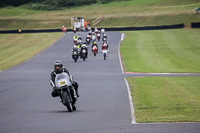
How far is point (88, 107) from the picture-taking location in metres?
13.0

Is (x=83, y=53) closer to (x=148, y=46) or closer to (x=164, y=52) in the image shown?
(x=164, y=52)

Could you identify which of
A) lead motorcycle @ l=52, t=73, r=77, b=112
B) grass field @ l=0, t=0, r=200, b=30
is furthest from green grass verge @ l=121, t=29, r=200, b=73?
grass field @ l=0, t=0, r=200, b=30

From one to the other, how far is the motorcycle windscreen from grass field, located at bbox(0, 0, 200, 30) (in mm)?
61802

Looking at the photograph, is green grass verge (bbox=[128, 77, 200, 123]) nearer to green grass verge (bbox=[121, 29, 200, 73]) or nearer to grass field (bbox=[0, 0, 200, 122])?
grass field (bbox=[0, 0, 200, 122])

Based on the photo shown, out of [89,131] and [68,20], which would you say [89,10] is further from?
[89,131]

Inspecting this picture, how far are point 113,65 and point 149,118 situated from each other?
792 inches

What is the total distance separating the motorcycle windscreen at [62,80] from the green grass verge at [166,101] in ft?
6.48

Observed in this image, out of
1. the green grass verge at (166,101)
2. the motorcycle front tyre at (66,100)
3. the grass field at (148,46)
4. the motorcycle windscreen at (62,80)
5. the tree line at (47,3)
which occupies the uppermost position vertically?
the motorcycle windscreen at (62,80)

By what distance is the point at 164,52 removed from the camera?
137 ft

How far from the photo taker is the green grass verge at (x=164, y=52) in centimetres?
2990

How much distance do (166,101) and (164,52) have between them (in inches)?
1125

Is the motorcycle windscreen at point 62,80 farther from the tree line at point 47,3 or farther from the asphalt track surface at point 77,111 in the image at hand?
the tree line at point 47,3

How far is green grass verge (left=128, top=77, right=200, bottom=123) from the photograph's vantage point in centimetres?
1065

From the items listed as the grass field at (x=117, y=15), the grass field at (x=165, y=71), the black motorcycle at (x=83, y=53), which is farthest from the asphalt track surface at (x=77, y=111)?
the grass field at (x=117, y=15)
